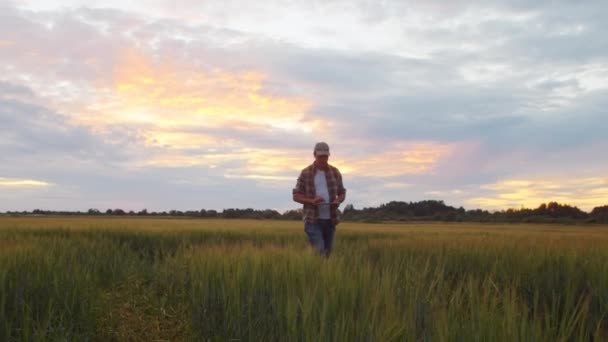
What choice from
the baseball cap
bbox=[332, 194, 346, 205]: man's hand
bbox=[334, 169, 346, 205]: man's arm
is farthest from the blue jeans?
the baseball cap

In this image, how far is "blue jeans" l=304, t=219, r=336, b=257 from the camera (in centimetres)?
771

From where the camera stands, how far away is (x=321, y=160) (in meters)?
7.74

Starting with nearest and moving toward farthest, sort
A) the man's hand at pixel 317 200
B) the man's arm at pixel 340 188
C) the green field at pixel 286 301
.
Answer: the green field at pixel 286 301, the man's hand at pixel 317 200, the man's arm at pixel 340 188

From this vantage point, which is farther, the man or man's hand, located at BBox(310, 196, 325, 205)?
the man

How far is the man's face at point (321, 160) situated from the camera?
7.71 metres

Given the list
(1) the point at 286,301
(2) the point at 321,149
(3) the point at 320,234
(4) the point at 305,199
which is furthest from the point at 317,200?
(1) the point at 286,301

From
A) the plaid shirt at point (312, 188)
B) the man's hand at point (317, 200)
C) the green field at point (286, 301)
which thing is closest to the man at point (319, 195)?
the plaid shirt at point (312, 188)

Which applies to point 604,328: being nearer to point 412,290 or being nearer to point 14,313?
point 412,290

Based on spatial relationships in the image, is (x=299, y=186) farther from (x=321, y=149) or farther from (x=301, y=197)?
(x=321, y=149)

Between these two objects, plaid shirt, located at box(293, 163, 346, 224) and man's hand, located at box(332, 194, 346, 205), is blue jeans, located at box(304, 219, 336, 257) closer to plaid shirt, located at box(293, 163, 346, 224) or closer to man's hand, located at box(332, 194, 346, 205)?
plaid shirt, located at box(293, 163, 346, 224)

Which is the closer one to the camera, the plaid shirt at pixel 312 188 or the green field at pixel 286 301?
the green field at pixel 286 301

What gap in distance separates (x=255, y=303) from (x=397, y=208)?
47.9m

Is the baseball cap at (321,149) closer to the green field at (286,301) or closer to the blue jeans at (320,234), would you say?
the blue jeans at (320,234)

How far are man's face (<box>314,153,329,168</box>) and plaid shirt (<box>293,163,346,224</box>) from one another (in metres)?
0.10
